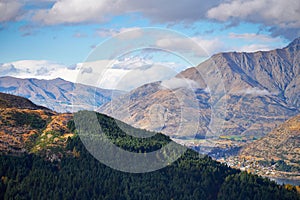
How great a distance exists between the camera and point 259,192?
549ft

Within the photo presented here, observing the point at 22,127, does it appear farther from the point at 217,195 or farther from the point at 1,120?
the point at 217,195

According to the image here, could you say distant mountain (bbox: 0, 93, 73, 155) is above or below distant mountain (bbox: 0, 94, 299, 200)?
above

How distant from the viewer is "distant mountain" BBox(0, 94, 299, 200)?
143500 mm

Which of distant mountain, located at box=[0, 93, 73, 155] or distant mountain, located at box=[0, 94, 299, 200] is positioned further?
distant mountain, located at box=[0, 93, 73, 155]

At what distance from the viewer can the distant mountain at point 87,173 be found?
471 feet

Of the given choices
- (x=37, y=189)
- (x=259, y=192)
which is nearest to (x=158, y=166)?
(x=259, y=192)

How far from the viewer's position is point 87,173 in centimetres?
15475

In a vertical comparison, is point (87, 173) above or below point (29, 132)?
below

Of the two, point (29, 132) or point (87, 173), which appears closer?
point (87, 173)

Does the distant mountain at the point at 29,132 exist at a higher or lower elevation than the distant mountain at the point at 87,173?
higher

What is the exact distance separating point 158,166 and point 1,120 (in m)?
68.0

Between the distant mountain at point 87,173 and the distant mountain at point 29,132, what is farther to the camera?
the distant mountain at point 29,132

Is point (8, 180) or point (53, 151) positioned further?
point (53, 151)

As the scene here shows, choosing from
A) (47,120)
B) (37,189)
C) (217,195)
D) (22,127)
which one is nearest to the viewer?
(37,189)
